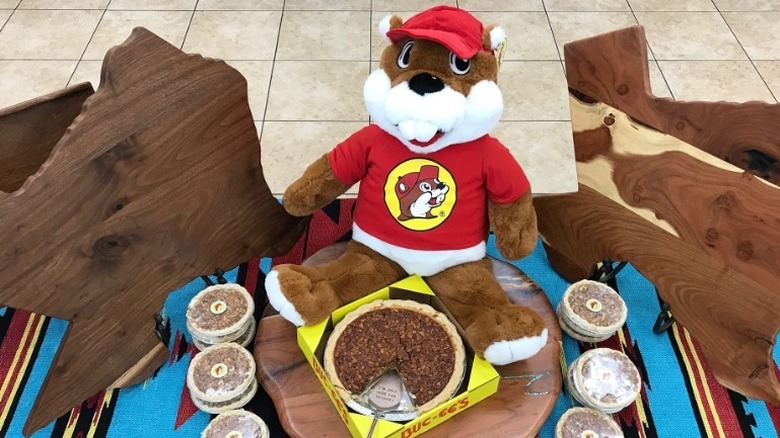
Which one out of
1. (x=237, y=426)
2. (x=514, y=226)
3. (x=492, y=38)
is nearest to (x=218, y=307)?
(x=237, y=426)

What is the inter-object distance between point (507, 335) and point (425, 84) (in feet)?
1.55

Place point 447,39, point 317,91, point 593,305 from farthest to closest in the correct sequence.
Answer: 1. point 317,91
2. point 593,305
3. point 447,39

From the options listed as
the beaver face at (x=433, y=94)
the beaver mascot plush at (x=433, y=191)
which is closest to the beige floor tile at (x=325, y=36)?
the beaver mascot plush at (x=433, y=191)

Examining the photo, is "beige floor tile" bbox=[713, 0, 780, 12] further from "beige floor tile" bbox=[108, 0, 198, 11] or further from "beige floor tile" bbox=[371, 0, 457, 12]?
"beige floor tile" bbox=[108, 0, 198, 11]

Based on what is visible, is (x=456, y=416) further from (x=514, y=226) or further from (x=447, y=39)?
(x=447, y=39)

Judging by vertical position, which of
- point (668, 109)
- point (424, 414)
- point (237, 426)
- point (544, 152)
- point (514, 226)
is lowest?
point (544, 152)

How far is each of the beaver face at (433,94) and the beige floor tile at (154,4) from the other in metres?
1.76

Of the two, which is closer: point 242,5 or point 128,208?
point 128,208

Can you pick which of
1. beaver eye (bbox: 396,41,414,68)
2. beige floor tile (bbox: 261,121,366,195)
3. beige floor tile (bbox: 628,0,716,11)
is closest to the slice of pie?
beaver eye (bbox: 396,41,414,68)

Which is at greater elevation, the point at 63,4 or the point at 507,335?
the point at 507,335

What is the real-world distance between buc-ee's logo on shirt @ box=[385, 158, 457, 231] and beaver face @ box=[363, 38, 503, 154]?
0.23ft

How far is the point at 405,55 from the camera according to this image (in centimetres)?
107

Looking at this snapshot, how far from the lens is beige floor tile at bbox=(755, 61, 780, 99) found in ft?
7.13

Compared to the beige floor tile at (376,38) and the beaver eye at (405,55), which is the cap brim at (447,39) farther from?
the beige floor tile at (376,38)
